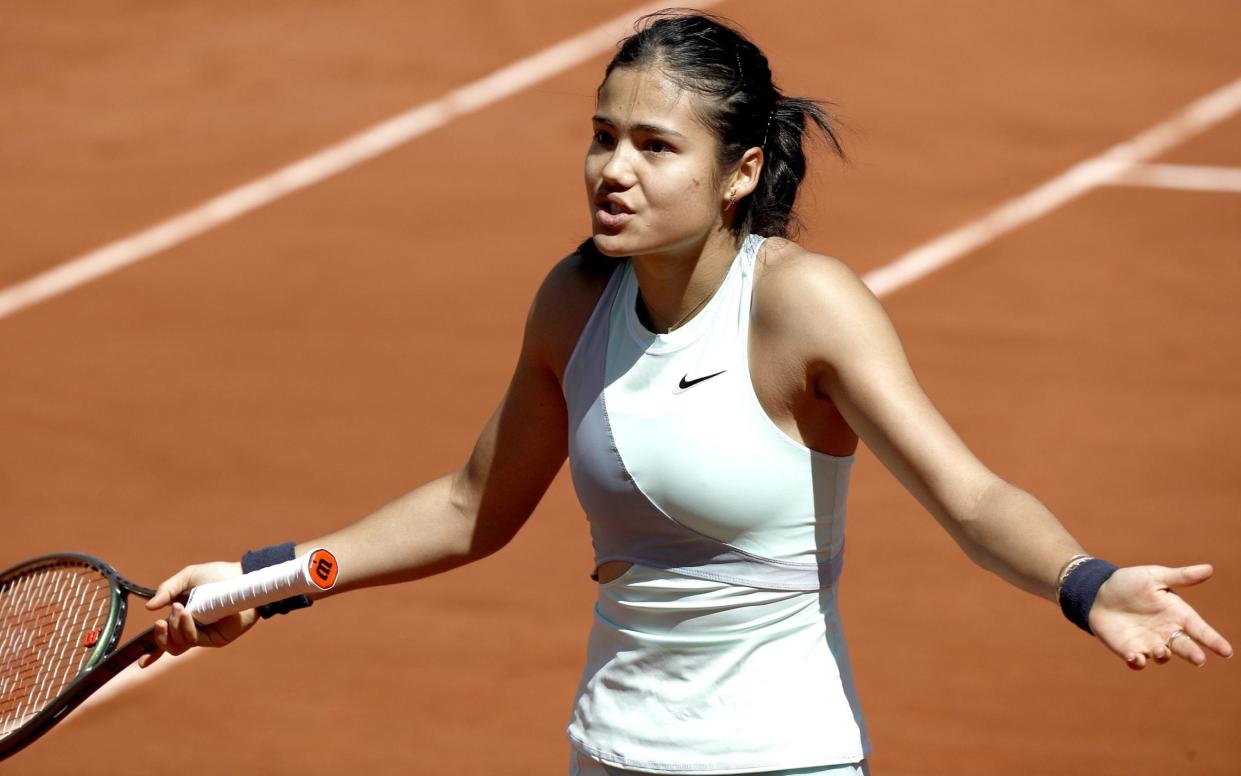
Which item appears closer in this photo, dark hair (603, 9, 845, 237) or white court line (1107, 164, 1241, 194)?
dark hair (603, 9, 845, 237)

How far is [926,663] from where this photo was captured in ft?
17.4

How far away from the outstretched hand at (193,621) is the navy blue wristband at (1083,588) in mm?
1698

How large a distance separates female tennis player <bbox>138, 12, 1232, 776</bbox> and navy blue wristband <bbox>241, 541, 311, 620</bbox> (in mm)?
644

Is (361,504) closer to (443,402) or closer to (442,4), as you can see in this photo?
(443,402)

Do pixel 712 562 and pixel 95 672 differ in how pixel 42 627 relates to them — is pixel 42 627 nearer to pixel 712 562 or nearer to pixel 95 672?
pixel 95 672

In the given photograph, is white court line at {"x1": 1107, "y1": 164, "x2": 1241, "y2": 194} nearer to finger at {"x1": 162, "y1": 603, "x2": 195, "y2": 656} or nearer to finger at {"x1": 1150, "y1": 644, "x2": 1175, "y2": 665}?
finger at {"x1": 162, "y1": 603, "x2": 195, "y2": 656}

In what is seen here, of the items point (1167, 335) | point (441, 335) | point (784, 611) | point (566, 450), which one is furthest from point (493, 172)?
point (784, 611)

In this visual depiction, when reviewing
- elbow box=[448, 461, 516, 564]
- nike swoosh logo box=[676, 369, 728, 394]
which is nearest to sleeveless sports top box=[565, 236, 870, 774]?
nike swoosh logo box=[676, 369, 728, 394]

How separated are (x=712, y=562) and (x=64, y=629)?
1.75 metres

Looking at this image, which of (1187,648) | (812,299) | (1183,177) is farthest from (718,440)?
(1183,177)

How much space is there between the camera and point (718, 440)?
2492 millimetres

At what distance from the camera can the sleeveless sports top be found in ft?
8.21

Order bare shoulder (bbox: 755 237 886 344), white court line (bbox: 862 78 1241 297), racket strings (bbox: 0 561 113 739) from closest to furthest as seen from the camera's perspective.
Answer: bare shoulder (bbox: 755 237 886 344), racket strings (bbox: 0 561 113 739), white court line (bbox: 862 78 1241 297)

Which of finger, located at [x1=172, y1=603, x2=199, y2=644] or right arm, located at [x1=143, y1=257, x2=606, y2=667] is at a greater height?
right arm, located at [x1=143, y1=257, x2=606, y2=667]
